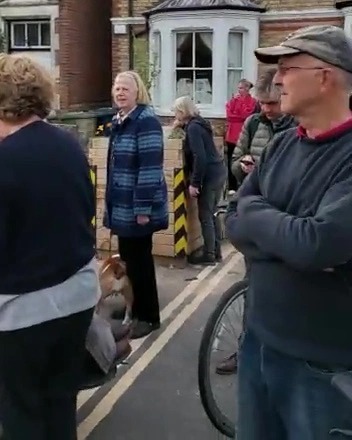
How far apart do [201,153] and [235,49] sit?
31.6ft

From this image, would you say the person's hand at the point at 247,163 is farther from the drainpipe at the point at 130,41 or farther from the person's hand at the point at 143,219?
the drainpipe at the point at 130,41

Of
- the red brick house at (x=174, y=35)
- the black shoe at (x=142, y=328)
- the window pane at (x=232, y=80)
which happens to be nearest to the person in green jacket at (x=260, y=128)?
the black shoe at (x=142, y=328)

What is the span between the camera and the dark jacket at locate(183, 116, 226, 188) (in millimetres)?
7199

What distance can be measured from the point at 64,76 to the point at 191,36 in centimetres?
345

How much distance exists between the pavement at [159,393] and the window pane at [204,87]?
34.3 ft

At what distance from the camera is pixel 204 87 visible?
16.3 meters

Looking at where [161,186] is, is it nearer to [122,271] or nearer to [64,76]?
[122,271]

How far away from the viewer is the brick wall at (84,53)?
1731 cm

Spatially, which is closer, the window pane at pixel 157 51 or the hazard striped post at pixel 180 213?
the hazard striped post at pixel 180 213

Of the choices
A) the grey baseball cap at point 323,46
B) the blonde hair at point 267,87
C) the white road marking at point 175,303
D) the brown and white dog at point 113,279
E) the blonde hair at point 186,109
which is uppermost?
the grey baseball cap at point 323,46

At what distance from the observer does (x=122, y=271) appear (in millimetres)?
4738

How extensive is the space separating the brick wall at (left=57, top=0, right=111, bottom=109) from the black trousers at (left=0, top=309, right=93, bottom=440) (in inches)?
587

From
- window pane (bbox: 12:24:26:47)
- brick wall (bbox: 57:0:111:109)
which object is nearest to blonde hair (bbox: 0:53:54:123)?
brick wall (bbox: 57:0:111:109)

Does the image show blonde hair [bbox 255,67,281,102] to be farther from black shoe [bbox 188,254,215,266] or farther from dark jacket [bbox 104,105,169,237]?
black shoe [bbox 188,254,215,266]
